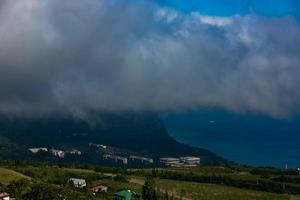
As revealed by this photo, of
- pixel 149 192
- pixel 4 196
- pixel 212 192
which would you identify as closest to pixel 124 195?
pixel 149 192

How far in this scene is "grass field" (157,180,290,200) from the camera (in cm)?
15215

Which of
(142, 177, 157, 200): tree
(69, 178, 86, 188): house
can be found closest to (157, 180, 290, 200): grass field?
(69, 178, 86, 188): house

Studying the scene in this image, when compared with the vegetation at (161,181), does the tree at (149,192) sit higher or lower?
lower

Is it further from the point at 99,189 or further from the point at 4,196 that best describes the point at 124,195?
the point at 4,196

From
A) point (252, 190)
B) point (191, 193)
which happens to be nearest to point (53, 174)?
point (191, 193)

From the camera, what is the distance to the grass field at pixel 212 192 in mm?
152150

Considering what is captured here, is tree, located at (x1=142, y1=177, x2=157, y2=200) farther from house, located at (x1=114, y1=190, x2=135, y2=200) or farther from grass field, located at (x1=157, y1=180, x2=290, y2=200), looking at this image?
grass field, located at (x1=157, y1=180, x2=290, y2=200)

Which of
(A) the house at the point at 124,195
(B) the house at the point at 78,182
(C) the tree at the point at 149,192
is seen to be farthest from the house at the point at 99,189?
(C) the tree at the point at 149,192

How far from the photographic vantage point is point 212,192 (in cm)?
15650

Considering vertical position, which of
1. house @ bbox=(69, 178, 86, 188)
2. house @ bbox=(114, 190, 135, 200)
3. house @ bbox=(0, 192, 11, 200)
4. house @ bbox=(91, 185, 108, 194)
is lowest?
house @ bbox=(0, 192, 11, 200)

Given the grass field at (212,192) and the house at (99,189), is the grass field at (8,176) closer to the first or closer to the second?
the house at (99,189)

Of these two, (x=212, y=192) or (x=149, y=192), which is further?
(x=212, y=192)

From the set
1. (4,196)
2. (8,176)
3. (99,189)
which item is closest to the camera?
(4,196)

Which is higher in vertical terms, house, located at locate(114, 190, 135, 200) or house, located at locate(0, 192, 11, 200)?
house, located at locate(114, 190, 135, 200)
